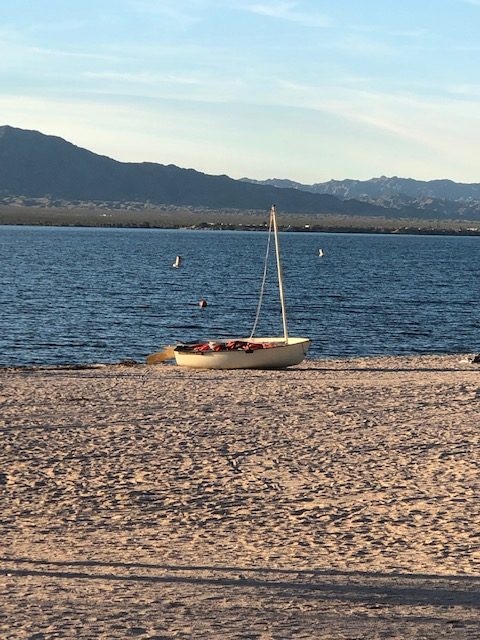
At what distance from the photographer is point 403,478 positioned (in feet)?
54.3

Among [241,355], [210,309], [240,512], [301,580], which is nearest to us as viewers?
[301,580]

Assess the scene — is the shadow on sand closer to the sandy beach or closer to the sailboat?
the sandy beach

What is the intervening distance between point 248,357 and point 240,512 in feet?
57.1

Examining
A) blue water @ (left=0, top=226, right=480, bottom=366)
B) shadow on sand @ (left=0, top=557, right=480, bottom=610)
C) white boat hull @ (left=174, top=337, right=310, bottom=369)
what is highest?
shadow on sand @ (left=0, top=557, right=480, bottom=610)

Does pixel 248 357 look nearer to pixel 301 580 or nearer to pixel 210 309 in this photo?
pixel 301 580

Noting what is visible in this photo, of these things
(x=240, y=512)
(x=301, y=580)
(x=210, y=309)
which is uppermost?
(x=301, y=580)

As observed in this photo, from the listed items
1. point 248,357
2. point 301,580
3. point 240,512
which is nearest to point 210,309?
point 248,357

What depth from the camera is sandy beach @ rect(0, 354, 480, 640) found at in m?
9.75

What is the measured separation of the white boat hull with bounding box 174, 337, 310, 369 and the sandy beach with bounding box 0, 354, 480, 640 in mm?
5026

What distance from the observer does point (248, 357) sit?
3173 cm

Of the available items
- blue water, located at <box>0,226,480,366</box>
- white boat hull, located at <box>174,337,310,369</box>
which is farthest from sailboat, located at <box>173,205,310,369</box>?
blue water, located at <box>0,226,480,366</box>

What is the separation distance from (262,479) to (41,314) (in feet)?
133

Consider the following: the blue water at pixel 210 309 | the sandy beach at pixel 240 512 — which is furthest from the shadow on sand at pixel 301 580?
the blue water at pixel 210 309

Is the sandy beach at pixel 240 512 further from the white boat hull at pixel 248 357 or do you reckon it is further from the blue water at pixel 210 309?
the blue water at pixel 210 309
